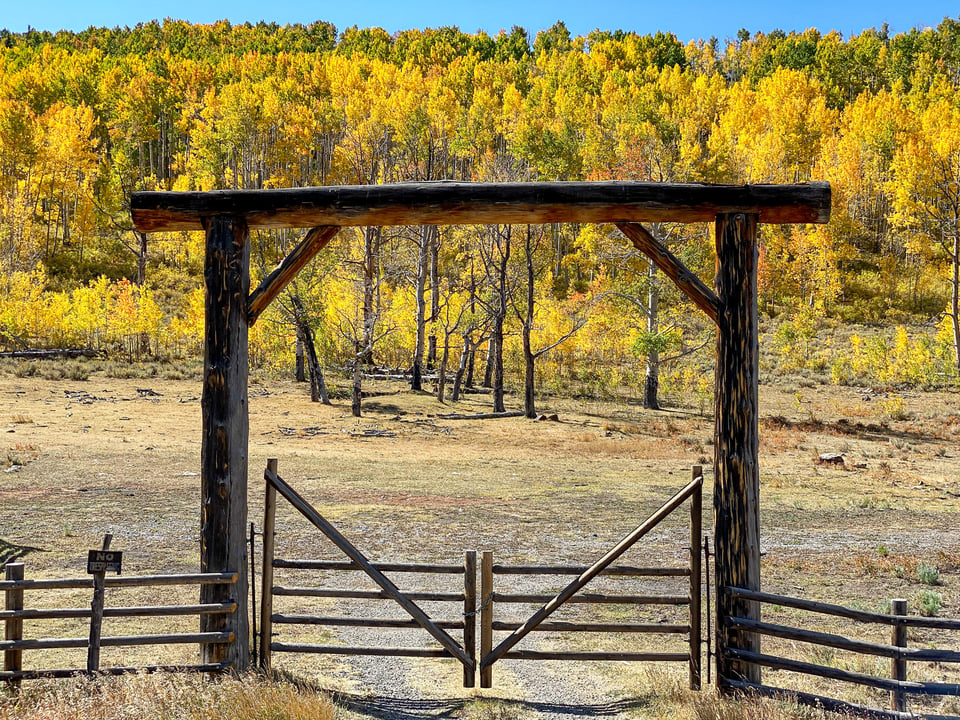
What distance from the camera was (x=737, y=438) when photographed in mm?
7078

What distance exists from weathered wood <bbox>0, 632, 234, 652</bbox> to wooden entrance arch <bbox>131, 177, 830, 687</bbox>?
181 millimetres

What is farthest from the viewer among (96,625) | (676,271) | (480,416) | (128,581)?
(480,416)

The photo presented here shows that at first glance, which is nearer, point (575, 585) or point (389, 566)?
point (575, 585)

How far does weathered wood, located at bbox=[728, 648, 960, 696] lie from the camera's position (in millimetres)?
5898

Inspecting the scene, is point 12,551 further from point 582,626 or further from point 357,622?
point 582,626

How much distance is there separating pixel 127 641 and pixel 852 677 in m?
5.91

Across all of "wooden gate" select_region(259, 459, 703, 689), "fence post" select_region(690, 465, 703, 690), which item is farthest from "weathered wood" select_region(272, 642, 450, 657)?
"fence post" select_region(690, 465, 703, 690)

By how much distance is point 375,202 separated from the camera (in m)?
7.28

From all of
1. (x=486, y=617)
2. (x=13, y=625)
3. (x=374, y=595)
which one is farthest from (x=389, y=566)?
(x=13, y=625)

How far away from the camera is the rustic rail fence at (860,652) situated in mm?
5928

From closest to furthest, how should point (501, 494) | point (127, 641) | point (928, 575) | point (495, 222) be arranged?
1. point (127, 641)
2. point (495, 222)
3. point (928, 575)
4. point (501, 494)

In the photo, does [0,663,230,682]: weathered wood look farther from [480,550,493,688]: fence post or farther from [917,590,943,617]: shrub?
[917,590,943,617]: shrub

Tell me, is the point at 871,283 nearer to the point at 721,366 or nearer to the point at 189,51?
the point at 721,366

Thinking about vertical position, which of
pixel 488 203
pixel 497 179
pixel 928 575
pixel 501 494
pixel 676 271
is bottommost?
pixel 501 494
